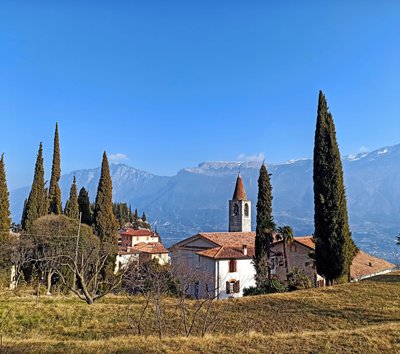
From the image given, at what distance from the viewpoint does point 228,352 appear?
1044 centimetres

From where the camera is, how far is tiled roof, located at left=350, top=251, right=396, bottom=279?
3838 centimetres

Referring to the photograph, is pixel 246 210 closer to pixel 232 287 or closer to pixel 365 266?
pixel 232 287

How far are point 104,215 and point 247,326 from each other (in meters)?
30.8

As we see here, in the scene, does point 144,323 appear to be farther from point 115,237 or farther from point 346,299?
point 115,237

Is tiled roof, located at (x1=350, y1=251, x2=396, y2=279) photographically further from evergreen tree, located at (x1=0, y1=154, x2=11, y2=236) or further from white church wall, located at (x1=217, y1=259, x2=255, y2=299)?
evergreen tree, located at (x1=0, y1=154, x2=11, y2=236)

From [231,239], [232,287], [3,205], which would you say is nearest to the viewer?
[3,205]

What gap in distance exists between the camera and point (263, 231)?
32625mm

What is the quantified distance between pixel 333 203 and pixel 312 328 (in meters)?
12.9

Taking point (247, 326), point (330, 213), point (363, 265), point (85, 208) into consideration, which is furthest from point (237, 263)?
point (247, 326)

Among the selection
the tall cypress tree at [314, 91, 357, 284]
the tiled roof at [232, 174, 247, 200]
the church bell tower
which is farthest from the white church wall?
the tiled roof at [232, 174, 247, 200]

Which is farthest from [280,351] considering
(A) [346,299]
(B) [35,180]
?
(B) [35,180]

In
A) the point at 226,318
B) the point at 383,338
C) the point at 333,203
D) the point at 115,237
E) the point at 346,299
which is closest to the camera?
the point at 383,338

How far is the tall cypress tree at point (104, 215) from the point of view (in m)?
42.9

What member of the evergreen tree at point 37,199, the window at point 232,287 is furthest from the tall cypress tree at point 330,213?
the evergreen tree at point 37,199
